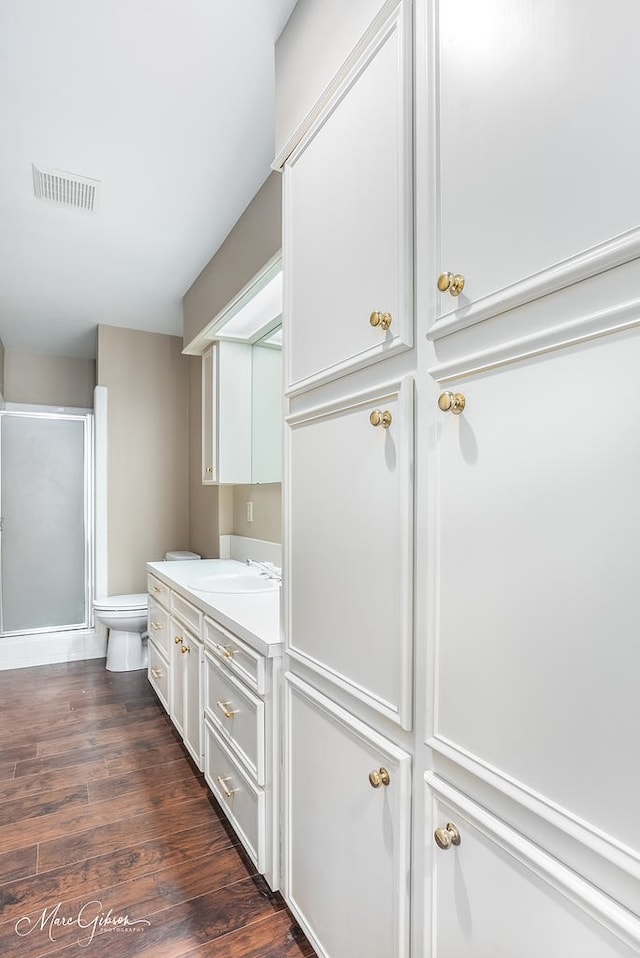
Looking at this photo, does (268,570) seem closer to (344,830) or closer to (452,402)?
(344,830)

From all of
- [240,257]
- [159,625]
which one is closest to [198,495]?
[159,625]

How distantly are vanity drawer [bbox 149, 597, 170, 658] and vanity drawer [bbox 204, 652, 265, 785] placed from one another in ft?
2.49

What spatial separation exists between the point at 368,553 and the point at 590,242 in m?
0.68

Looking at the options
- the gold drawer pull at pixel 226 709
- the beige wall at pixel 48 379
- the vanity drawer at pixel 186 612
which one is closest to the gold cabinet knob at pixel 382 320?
the gold drawer pull at pixel 226 709

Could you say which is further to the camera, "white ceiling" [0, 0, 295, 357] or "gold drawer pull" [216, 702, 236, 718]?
"gold drawer pull" [216, 702, 236, 718]

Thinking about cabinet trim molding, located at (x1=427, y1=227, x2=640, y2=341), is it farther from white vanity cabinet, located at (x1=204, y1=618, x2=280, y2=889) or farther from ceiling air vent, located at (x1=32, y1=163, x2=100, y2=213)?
ceiling air vent, located at (x1=32, y1=163, x2=100, y2=213)

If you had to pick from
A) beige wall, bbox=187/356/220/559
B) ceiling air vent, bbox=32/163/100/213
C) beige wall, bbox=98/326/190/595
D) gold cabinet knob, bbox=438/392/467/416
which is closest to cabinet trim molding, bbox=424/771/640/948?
gold cabinet knob, bbox=438/392/467/416

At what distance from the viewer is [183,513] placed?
443 cm

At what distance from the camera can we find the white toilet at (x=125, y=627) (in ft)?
12.2

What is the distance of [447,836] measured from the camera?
2.91 ft

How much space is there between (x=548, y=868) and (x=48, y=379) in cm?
519

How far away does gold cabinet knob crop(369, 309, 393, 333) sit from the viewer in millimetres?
1047

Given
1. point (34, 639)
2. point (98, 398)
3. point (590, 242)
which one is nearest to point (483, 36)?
point (590, 242)

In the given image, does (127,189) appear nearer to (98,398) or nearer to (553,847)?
(98,398)
